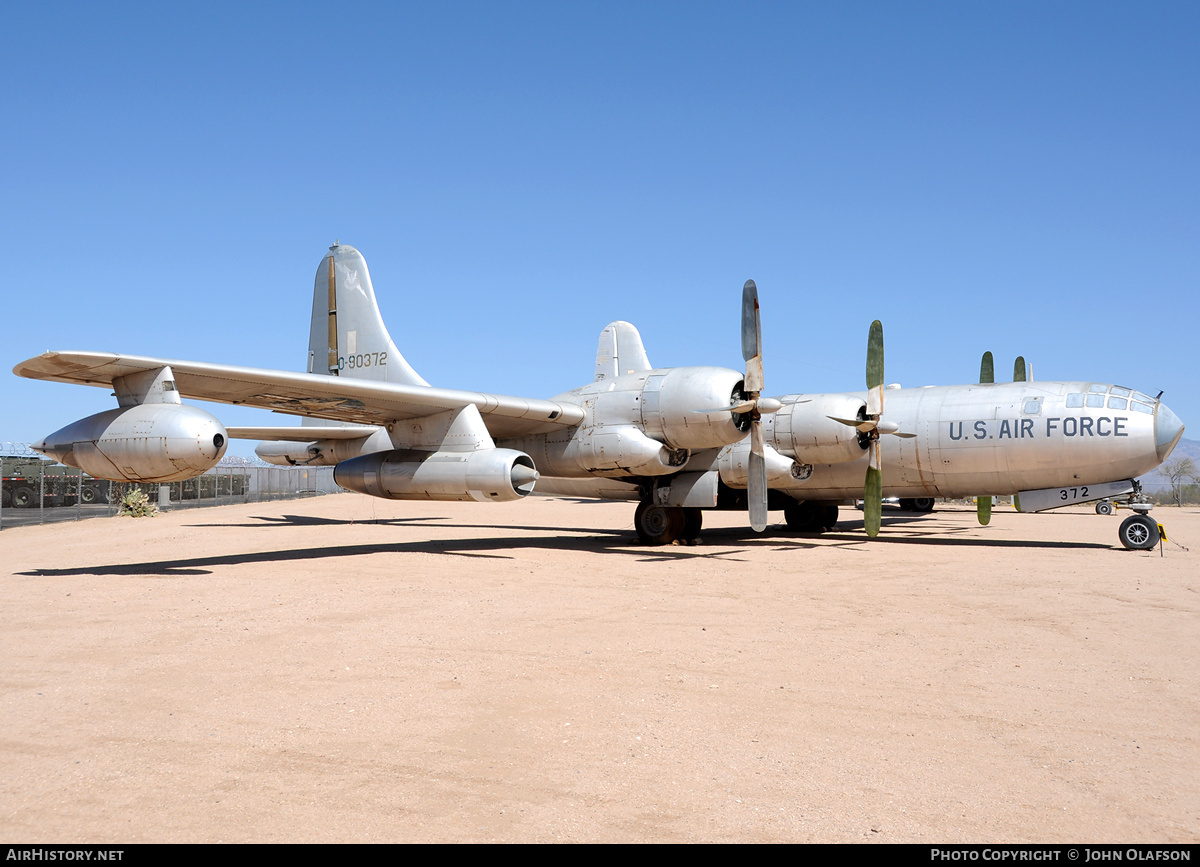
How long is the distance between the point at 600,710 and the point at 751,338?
11997 millimetres

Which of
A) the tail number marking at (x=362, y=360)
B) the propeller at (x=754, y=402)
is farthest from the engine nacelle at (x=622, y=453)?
the tail number marking at (x=362, y=360)

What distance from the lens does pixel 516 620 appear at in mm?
8773

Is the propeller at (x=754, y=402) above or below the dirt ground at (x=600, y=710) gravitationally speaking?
above

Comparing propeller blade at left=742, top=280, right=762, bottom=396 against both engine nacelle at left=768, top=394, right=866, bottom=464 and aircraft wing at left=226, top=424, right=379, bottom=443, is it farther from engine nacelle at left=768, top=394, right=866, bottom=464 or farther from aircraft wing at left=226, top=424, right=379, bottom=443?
aircraft wing at left=226, top=424, right=379, bottom=443

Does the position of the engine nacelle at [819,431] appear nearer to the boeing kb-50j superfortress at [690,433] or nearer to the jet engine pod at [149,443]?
the boeing kb-50j superfortress at [690,433]

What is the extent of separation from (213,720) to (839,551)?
14394 millimetres

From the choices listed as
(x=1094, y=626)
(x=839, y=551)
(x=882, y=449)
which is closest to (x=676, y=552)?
(x=839, y=551)

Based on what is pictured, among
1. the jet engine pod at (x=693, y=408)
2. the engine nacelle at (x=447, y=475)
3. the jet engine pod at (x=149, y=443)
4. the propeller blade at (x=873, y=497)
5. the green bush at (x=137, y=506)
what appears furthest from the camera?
the green bush at (x=137, y=506)

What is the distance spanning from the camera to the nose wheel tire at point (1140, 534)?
661 inches

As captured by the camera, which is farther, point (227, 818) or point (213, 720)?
point (213, 720)

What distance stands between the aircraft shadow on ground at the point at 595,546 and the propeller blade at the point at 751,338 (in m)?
3.54

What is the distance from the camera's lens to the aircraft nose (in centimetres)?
1706
